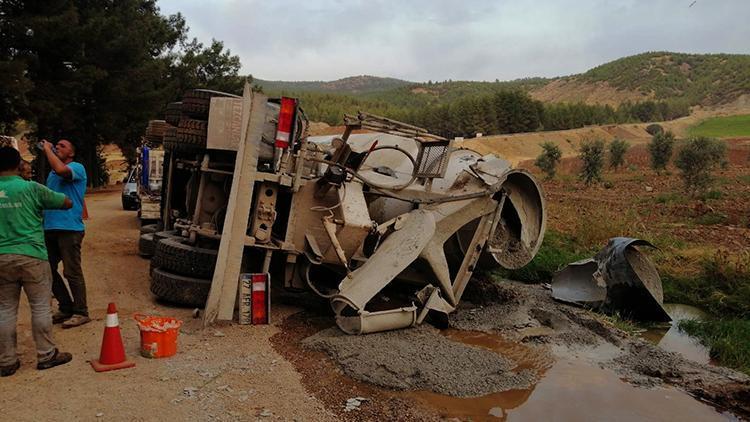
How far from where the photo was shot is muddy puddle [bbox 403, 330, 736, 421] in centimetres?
407

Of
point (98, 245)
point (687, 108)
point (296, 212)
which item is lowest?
point (98, 245)

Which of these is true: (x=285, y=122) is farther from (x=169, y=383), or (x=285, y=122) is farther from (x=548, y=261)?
(x=548, y=261)

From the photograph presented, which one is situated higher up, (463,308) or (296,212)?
(296,212)

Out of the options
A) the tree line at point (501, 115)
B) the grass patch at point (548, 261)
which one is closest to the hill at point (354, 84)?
the tree line at point (501, 115)

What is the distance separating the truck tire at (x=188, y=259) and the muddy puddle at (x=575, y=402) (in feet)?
8.37

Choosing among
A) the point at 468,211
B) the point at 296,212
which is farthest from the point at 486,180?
the point at 296,212

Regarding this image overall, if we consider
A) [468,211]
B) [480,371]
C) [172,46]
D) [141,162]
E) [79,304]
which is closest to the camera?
[480,371]

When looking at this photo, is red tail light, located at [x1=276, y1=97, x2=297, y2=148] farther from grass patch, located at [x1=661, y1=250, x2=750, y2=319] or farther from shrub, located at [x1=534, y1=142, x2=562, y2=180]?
shrub, located at [x1=534, y1=142, x2=562, y2=180]

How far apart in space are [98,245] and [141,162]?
15.5ft

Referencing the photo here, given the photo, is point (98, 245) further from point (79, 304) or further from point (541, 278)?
point (541, 278)

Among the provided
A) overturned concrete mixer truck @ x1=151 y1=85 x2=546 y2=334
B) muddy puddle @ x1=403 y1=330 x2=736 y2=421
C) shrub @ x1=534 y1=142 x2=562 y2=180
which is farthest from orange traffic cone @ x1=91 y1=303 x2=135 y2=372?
shrub @ x1=534 y1=142 x2=562 y2=180

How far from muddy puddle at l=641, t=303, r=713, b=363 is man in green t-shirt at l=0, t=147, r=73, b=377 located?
18.7 ft

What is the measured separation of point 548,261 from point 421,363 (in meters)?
5.44

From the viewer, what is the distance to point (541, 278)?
9039mm
